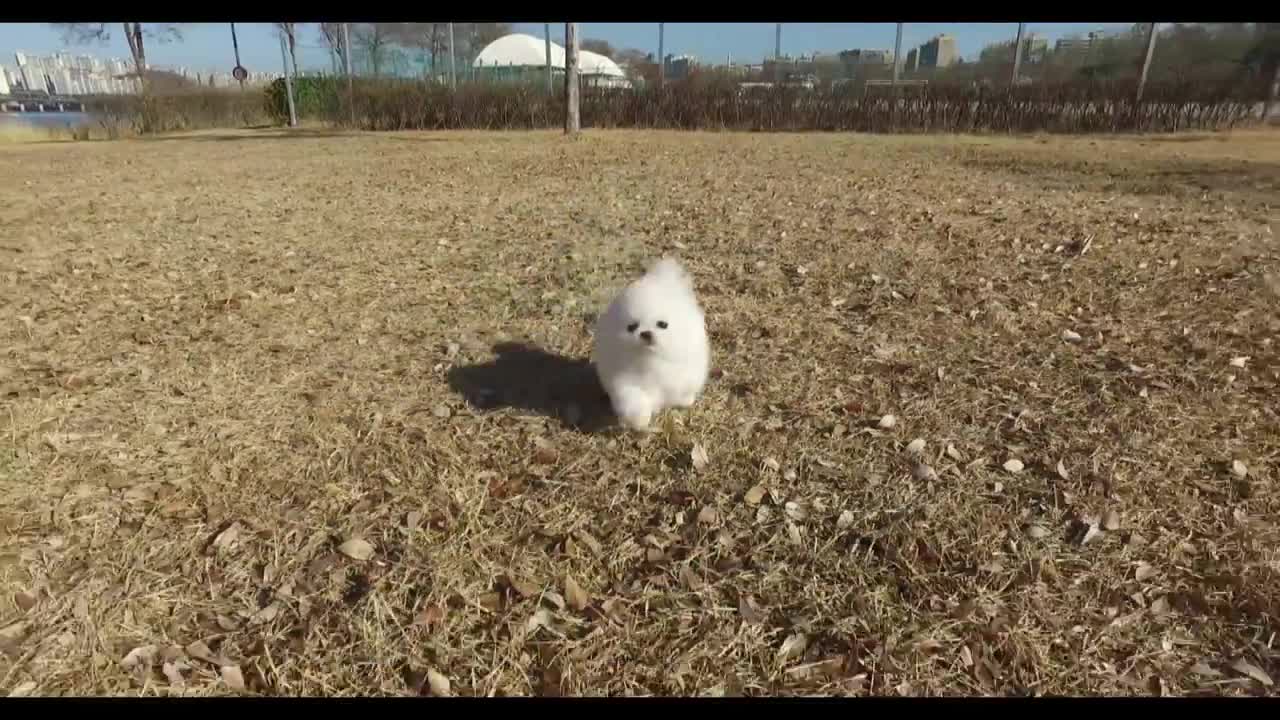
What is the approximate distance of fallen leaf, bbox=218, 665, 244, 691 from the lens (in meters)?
2.10

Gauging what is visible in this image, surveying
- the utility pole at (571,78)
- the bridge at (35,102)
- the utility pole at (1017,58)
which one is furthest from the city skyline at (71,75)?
the utility pole at (1017,58)

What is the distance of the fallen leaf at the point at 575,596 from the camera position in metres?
2.41

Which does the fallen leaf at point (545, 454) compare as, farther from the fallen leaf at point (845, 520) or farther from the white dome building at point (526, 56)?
the white dome building at point (526, 56)

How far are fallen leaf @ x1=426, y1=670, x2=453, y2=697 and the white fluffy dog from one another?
1484 mm

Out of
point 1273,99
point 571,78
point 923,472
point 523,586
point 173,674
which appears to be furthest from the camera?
point 1273,99

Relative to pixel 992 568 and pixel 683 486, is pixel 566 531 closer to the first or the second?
pixel 683 486

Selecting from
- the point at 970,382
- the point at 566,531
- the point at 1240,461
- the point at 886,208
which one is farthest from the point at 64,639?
the point at 886,208

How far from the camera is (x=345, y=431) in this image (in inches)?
136

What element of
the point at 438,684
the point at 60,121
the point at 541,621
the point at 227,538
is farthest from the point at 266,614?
the point at 60,121

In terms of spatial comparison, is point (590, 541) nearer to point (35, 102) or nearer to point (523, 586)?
point (523, 586)

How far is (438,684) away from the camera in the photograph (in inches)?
83.4

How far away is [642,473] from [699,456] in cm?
28

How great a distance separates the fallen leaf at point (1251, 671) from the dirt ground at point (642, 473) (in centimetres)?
1

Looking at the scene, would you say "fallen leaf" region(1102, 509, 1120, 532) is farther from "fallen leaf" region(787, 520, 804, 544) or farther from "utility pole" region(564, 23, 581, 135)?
"utility pole" region(564, 23, 581, 135)
